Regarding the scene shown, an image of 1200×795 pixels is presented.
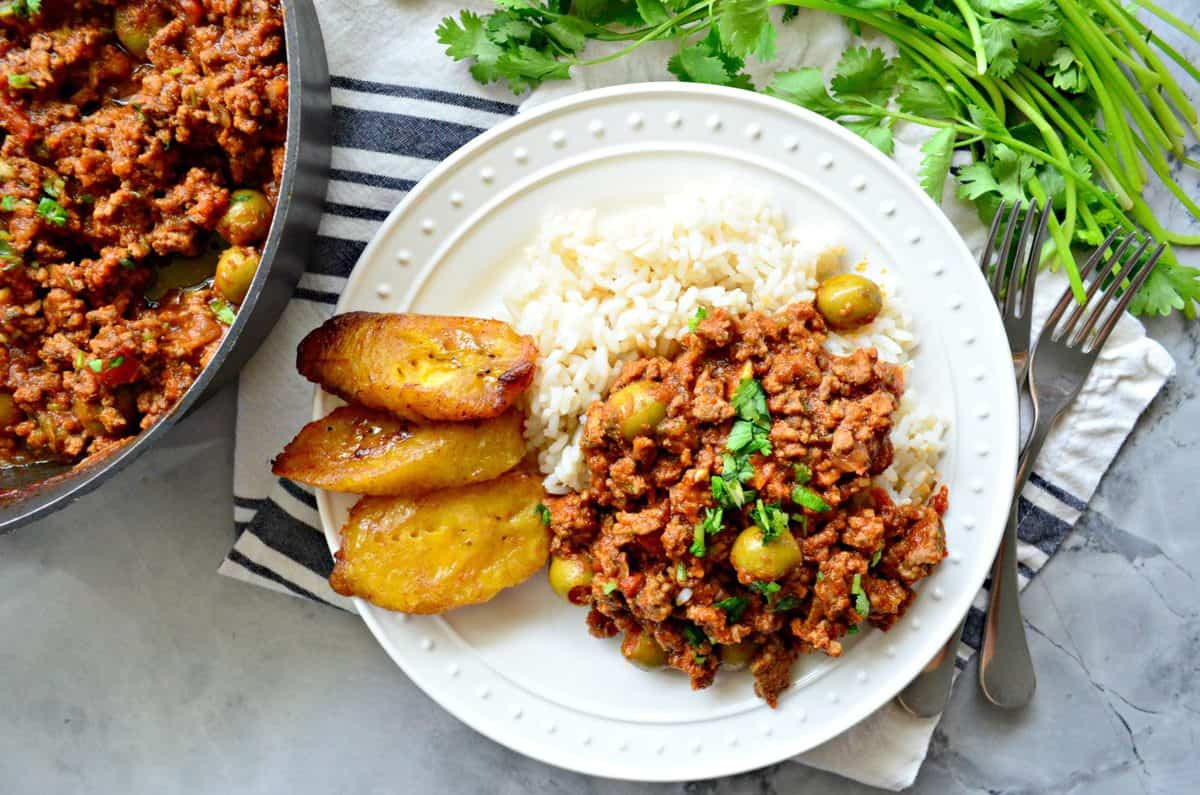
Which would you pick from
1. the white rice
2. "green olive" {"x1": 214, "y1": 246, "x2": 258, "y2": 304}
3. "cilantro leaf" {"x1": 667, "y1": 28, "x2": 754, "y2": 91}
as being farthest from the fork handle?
"green olive" {"x1": 214, "y1": 246, "x2": 258, "y2": 304}

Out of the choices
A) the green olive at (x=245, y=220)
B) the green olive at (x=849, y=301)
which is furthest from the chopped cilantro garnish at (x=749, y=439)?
the green olive at (x=245, y=220)

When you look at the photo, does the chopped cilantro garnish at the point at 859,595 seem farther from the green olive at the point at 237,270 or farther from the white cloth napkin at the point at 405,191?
the green olive at the point at 237,270

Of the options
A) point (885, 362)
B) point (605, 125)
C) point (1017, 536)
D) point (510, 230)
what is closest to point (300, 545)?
point (510, 230)

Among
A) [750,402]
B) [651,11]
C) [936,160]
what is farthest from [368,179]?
[936,160]

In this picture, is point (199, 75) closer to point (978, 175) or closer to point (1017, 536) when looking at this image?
point (978, 175)

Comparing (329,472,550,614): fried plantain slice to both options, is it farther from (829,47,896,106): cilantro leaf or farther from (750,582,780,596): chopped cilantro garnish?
(829,47,896,106): cilantro leaf
